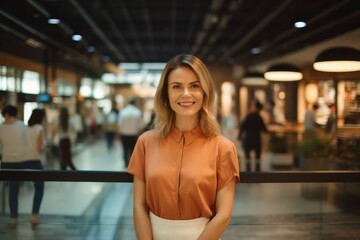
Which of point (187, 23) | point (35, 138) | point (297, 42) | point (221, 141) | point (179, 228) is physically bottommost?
point (179, 228)

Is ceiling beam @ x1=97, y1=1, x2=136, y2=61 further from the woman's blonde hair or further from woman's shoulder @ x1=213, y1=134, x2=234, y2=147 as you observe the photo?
woman's shoulder @ x1=213, y1=134, x2=234, y2=147

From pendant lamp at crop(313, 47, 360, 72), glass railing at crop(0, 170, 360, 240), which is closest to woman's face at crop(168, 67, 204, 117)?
glass railing at crop(0, 170, 360, 240)

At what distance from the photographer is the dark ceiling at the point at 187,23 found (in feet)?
22.5

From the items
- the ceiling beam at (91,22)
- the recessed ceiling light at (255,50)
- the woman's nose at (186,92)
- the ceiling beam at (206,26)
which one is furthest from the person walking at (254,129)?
the woman's nose at (186,92)

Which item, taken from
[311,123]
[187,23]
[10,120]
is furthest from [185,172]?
[187,23]

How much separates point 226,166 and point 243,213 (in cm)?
160

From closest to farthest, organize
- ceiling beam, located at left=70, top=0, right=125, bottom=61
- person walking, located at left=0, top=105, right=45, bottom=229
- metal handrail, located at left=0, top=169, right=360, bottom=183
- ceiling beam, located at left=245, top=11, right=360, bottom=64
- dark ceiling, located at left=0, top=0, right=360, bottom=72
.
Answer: metal handrail, located at left=0, top=169, right=360, bottom=183, person walking, located at left=0, top=105, right=45, bottom=229, ceiling beam, located at left=245, top=11, right=360, bottom=64, dark ceiling, located at left=0, top=0, right=360, bottom=72, ceiling beam, located at left=70, top=0, right=125, bottom=61

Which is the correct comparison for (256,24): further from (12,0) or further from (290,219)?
(290,219)

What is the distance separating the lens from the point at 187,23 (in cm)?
1234

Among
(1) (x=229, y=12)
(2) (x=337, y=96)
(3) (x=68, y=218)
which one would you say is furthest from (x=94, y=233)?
(1) (x=229, y=12)

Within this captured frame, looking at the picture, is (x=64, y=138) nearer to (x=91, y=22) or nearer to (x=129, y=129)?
(x=129, y=129)

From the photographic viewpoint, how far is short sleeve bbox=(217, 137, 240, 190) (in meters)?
2.21

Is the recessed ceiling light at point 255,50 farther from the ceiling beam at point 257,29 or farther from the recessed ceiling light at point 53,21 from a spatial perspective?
the recessed ceiling light at point 53,21

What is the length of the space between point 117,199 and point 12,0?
302 centimetres
